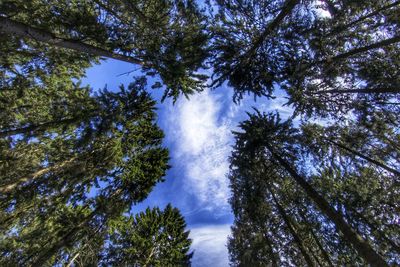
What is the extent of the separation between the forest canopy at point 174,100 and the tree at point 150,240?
0.49ft

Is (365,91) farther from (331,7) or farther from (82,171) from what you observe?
(82,171)

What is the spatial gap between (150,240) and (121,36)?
11431 millimetres

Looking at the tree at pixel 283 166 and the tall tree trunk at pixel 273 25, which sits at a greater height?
the tall tree trunk at pixel 273 25

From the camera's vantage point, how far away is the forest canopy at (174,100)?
1023 centimetres

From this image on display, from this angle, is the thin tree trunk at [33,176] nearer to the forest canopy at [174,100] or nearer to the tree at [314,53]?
the forest canopy at [174,100]

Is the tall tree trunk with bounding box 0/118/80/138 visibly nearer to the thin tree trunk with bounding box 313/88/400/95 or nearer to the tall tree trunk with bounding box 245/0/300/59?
the tall tree trunk with bounding box 245/0/300/59

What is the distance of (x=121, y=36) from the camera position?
10109 millimetres

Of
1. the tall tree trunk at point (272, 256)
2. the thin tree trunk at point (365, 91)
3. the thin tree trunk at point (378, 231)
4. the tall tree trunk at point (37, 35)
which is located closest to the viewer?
the tall tree trunk at point (37, 35)

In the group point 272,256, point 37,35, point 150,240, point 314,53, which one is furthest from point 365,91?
point 150,240

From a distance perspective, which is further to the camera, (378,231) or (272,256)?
(272,256)

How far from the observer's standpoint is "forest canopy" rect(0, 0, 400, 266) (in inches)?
403

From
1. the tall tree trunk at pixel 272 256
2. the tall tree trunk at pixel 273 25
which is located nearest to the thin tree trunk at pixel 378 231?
the tall tree trunk at pixel 272 256

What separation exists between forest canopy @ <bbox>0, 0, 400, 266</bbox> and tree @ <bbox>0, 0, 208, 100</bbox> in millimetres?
71

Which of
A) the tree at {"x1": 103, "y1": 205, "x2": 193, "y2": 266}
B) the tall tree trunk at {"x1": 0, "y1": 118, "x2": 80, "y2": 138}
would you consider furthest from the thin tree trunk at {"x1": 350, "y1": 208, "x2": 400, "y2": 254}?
the tall tree trunk at {"x1": 0, "y1": 118, "x2": 80, "y2": 138}
